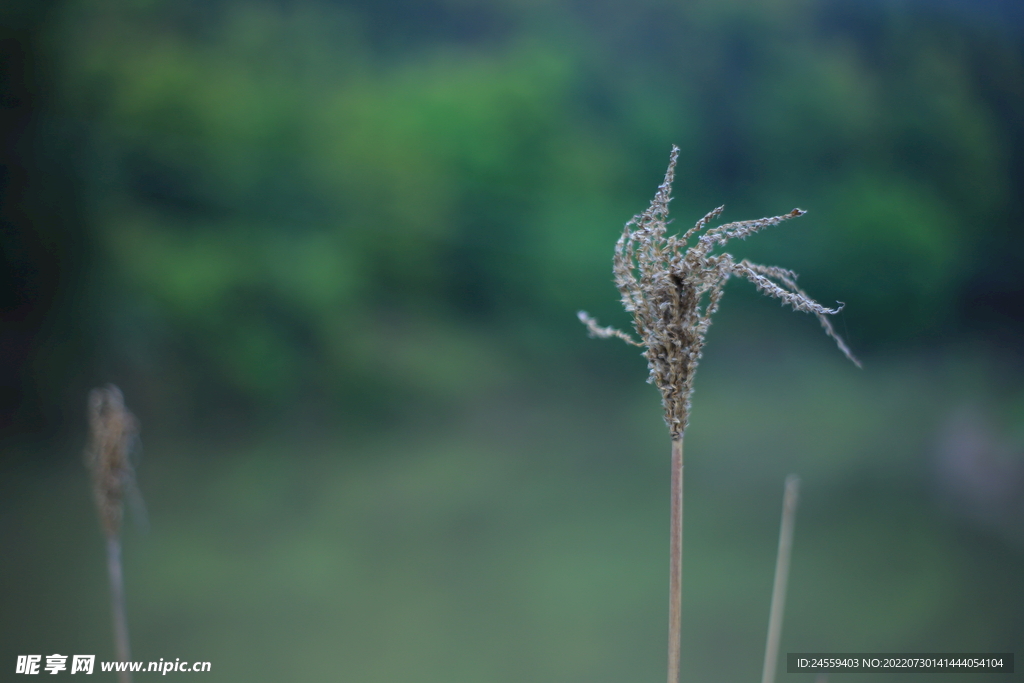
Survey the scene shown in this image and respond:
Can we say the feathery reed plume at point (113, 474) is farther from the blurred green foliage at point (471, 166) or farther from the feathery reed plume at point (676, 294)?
the blurred green foliage at point (471, 166)

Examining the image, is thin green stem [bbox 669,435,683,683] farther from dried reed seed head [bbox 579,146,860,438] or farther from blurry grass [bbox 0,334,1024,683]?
blurry grass [bbox 0,334,1024,683]

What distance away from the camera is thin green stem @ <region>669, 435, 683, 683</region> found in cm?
98

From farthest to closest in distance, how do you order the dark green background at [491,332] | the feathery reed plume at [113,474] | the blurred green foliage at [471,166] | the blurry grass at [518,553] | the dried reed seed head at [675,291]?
the blurred green foliage at [471,166] < the dark green background at [491,332] < the blurry grass at [518,553] < the feathery reed plume at [113,474] < the dried reed seed head at [675,291]

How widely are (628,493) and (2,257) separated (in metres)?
7.05

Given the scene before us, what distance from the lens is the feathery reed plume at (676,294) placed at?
94 cm

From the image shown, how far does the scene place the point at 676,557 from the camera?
999 millimetres

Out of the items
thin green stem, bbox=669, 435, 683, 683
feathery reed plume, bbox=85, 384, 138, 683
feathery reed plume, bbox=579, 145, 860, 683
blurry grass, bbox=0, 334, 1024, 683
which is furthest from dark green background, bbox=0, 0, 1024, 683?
feathery reed plume, bbox=579, 145, 860, 683

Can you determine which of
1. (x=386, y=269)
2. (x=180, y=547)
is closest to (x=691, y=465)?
(x=180, y=547)

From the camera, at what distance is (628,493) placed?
7.27 metres

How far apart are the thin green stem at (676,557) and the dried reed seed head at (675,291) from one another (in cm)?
4

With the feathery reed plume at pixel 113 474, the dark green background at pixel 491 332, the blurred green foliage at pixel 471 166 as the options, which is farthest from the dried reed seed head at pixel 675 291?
the blurred green foliage at pixel 471 166

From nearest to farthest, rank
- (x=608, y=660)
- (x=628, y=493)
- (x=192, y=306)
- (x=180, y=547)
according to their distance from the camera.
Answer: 1. (x=608, y=660)
2. (x=180, y=547)
3. (x=628, y=493)
4. (x=192, y=306)

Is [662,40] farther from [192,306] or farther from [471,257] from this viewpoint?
[192,306]

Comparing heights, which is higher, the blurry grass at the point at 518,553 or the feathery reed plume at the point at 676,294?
the blurry grass at the point at 518,553
